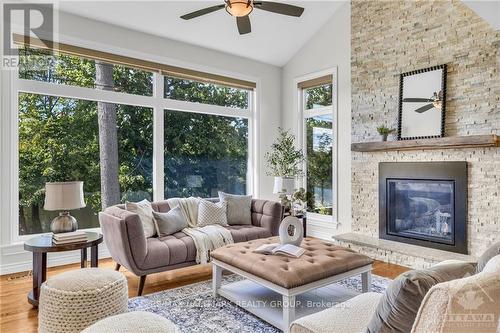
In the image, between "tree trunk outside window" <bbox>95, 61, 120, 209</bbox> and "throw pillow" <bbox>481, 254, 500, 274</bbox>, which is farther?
"tree trunk outside window" <bbox>95, 61, 120, 209</bbox>

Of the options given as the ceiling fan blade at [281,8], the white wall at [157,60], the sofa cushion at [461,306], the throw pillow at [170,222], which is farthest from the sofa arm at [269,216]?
the sofa cushion at [461,306]

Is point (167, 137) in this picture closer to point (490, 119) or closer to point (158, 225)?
point (158, 225)

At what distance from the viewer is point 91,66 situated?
432 centimetres

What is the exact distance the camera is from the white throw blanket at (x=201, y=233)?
3488 millimetres

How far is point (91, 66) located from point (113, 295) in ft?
10.6

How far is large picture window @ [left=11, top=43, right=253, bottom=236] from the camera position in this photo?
3.95 metres

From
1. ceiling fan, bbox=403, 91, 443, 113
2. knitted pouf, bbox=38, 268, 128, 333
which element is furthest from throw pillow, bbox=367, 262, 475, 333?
ceiling fan, bbox=403, 91, 443, 113

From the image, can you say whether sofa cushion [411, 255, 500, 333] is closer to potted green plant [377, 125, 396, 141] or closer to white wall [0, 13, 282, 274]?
potted green plant [377, 125, 396, 141]

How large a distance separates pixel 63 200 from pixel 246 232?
195 centimetres

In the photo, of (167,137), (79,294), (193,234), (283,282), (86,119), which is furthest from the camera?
(167,137)

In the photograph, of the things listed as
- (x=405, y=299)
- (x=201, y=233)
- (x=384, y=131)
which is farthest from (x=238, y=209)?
(x=405, y=299)

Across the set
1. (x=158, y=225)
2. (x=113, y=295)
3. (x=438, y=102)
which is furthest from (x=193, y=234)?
(x=438, y=102)

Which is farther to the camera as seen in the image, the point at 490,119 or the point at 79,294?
the point at 490,119

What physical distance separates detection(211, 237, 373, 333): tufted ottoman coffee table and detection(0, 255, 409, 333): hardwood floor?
0.66m
